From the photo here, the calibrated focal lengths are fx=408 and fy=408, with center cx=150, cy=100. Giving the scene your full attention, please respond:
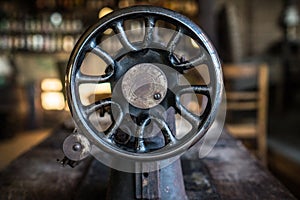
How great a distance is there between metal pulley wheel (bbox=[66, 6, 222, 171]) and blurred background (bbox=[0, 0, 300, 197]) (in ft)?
8.05

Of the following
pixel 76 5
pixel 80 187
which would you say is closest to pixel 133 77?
pixel 80 187

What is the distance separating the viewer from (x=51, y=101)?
6.01 meters

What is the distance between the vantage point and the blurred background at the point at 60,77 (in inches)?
147

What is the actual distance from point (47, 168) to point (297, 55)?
23.0 ft

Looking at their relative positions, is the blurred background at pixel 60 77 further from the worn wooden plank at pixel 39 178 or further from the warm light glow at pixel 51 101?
the worn wooden plank at pixel 39 178

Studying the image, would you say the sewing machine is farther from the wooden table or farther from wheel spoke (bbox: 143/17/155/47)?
the wooden table

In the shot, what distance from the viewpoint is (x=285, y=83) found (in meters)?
6.65

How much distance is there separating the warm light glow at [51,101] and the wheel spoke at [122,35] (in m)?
5.07

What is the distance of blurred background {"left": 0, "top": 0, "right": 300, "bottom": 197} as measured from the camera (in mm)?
3738

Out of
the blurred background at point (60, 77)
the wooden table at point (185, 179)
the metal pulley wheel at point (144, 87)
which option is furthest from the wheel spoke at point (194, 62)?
the blurred background at point (60, 77)

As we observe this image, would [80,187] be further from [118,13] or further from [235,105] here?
[235,105]

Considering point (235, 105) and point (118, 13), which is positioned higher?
point (118, 13)

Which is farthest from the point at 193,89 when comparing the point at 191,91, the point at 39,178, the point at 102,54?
the point at 39,178

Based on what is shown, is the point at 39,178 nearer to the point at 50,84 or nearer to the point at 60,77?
the point at 60,77
